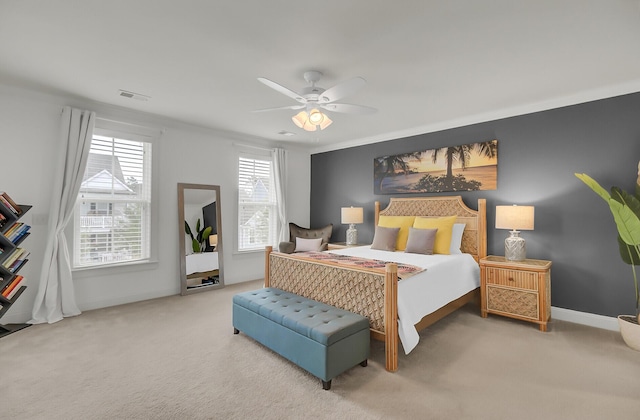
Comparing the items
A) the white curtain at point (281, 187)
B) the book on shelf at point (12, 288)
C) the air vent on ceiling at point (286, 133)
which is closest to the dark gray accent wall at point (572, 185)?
the air vent on ceiling at point (286, 133)

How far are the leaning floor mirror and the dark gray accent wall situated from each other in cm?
388

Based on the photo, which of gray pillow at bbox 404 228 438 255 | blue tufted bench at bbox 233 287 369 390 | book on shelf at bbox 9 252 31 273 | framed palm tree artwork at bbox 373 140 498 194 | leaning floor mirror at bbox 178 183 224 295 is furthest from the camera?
leaning floor mirror at bbox 178 183 224 295

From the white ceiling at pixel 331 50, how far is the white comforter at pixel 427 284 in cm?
187

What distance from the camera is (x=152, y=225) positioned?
4367 mm

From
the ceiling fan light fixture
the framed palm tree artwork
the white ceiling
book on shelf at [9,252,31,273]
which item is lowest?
book on shelf at [9,252,31,273]

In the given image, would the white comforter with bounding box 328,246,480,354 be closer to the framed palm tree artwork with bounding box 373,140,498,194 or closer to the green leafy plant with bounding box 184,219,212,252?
the framed palm tree artwork with bounding box 373,140,498,194

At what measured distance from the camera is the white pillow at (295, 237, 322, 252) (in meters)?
5.51

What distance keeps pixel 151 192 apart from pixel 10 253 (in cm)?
163

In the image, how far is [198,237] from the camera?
4.82m

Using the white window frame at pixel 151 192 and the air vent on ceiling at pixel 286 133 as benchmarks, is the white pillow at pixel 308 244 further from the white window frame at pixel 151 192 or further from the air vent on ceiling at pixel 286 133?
the white window frame at pixel 151 192

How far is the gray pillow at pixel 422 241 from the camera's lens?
3881 millimetres

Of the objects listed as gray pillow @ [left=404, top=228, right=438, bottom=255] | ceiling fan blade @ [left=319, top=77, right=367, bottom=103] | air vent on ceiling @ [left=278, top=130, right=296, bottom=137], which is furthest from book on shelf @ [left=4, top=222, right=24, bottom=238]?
gray pillow @ [left=404, top=228, right=438, bottom=255]

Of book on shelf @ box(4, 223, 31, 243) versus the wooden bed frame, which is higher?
book on shelf @ box(4, 223, 31, 243)

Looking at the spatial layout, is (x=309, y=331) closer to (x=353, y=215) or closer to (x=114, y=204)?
(x=353, y=215)
